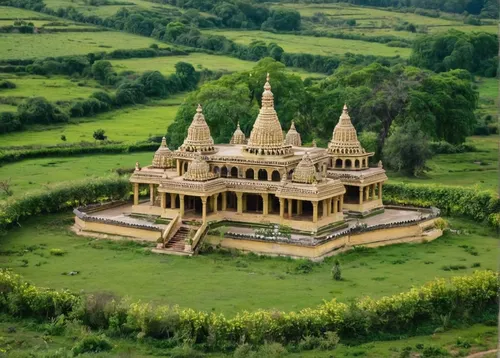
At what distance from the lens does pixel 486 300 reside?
39.0 meters

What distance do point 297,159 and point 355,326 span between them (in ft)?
54.4

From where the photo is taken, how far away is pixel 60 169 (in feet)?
216

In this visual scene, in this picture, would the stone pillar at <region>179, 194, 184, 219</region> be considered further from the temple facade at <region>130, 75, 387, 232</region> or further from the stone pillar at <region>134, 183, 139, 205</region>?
the stone pillar at <region>134, 183, 139, 205</region>

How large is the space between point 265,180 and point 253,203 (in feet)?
4.79

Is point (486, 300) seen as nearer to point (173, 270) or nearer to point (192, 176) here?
point (173, 270)

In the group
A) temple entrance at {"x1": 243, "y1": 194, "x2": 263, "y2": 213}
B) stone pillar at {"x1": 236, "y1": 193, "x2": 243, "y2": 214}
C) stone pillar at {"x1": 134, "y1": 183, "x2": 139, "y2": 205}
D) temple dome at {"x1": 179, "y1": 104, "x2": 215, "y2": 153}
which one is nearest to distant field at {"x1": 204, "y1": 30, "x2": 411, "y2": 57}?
temple dome at {"x1": 179, "y1": 104, "x2": 215, "y2": 153}

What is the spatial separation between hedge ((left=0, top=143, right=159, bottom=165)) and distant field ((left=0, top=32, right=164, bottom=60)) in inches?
1112

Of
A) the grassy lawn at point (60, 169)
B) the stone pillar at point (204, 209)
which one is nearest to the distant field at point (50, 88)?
the grassy lawn at point (60, 169)

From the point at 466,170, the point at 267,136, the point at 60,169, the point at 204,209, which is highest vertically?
the point at 267,136

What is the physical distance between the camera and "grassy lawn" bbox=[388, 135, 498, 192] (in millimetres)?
64331

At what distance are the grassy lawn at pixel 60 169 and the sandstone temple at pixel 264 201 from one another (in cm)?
805

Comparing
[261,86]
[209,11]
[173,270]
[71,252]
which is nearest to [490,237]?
[173,270]

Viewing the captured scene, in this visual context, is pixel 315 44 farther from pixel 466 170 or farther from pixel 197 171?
pixel 197 171

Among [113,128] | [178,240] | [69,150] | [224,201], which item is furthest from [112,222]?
[113,128]
